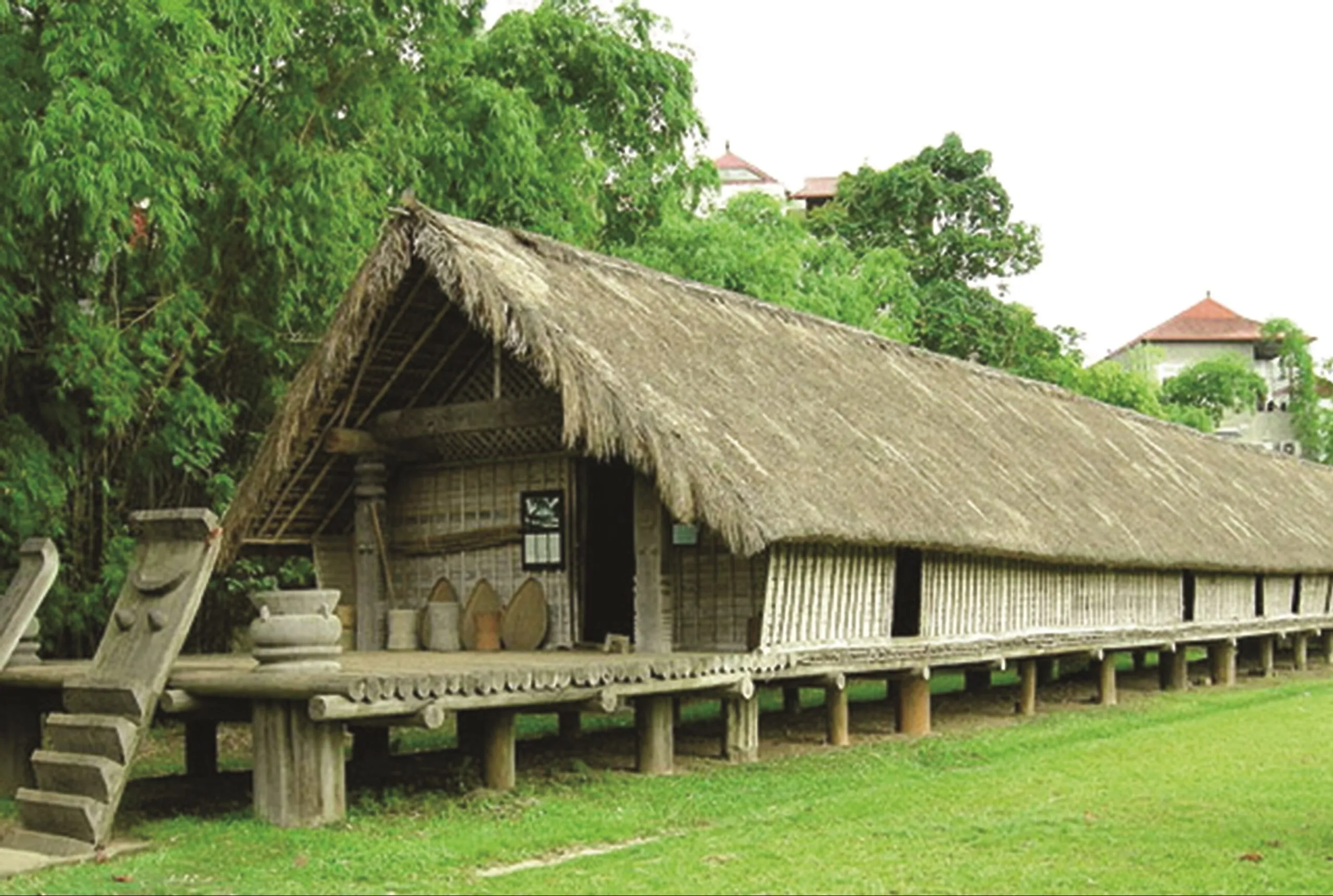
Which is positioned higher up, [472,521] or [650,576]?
[472,521]

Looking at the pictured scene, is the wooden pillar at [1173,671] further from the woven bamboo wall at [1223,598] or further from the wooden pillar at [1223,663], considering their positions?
the wooden pillar at [1223,663]

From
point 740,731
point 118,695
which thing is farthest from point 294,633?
point 740,731

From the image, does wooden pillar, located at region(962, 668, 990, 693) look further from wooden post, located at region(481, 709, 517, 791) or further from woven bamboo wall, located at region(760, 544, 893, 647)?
wooden post, located at region(481, 709, 517, 791)

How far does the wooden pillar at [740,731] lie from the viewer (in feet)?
40.7

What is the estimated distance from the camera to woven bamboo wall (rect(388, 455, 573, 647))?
1355 cm

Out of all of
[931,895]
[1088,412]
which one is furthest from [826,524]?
[1088,412]

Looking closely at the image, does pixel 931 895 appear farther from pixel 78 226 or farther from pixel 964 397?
pixel 964 397

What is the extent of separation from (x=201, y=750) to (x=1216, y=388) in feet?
150

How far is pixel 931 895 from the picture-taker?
718 cm

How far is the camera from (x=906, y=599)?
1644 centimetres

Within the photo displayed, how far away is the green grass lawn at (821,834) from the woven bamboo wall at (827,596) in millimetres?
1054

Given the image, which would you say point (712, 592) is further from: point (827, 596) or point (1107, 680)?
point (1107, 680)

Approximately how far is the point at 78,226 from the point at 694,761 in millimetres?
7390

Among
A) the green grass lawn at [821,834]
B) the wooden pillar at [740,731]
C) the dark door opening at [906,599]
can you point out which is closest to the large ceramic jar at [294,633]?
the green grass lawn at [821,834]
